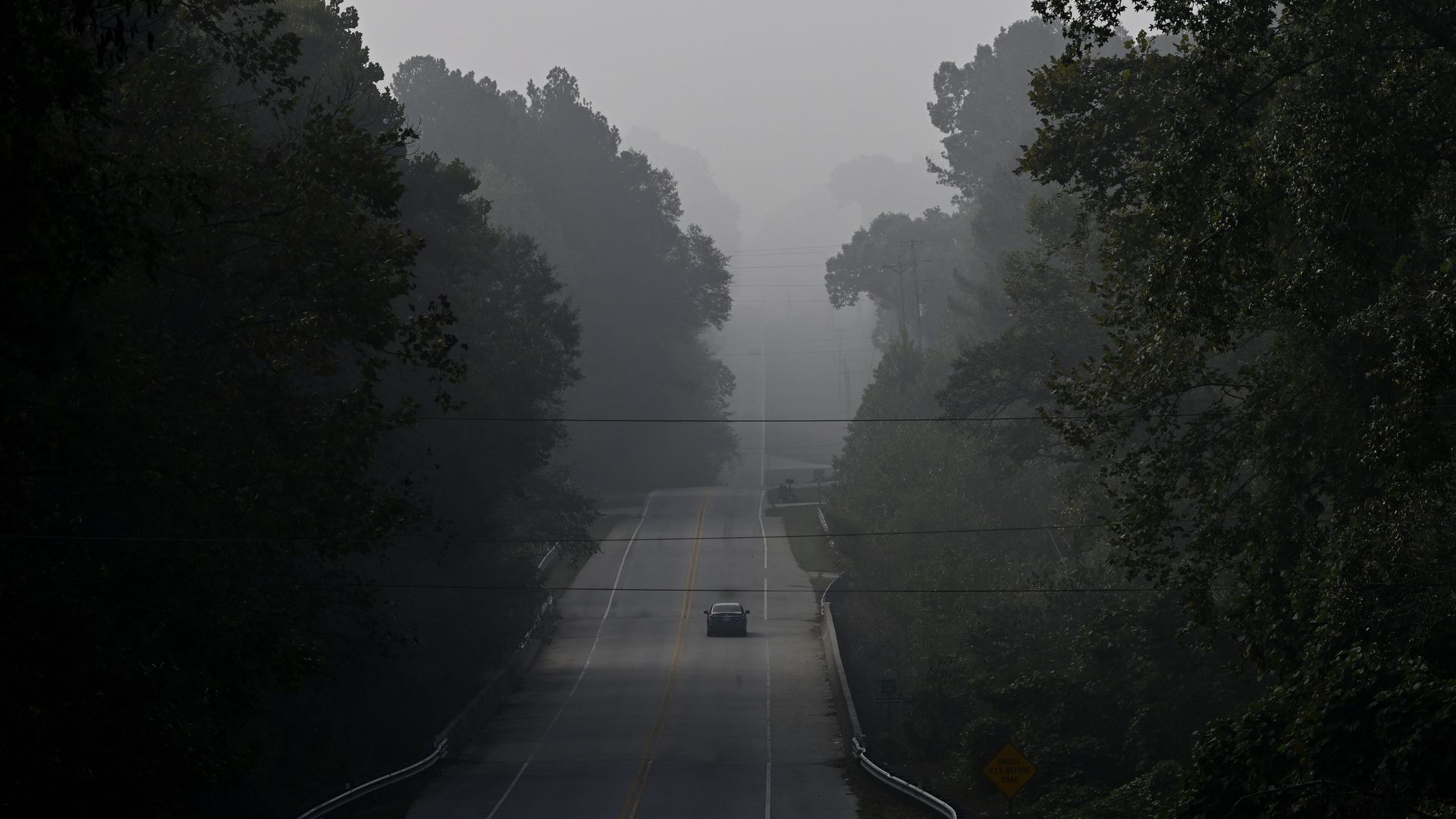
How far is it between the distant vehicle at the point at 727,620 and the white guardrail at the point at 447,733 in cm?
632

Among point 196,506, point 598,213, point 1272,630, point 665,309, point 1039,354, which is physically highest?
point 598,213

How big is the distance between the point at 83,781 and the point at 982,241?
248 feet

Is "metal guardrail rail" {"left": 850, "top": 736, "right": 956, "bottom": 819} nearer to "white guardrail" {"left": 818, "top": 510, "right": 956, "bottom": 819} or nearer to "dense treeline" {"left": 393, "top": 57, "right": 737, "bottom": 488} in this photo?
"white guardrail" {"left": 818, "top": 510, "right": 956, "bottom": 819}

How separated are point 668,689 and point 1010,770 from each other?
80.3 feet

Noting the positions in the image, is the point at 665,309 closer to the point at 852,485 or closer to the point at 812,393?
the point at 852,485

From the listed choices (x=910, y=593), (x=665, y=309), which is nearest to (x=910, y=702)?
(x=910, y=593)

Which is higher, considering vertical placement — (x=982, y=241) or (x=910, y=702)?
(x=982, y=241)

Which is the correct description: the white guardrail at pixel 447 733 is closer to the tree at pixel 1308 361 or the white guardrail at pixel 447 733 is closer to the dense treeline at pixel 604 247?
the tree at pixel 1308 361

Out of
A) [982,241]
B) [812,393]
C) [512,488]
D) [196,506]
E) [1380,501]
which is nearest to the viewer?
[1380,501]

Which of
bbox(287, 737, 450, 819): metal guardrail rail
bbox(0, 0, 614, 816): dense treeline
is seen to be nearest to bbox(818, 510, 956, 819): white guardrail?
bbox(287, 737, 450, 819): metal guardrail rail

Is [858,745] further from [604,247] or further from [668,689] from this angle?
[604,247]

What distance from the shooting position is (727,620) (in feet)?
171

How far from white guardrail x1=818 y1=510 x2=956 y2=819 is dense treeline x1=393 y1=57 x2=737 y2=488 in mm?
46889

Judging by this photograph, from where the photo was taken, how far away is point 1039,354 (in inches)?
1570
